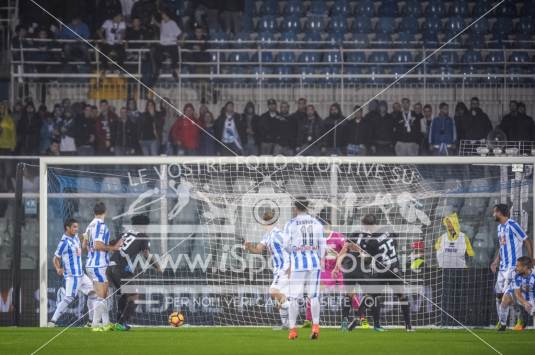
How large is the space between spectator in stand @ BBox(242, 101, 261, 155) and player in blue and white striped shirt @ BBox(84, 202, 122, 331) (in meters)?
4.54

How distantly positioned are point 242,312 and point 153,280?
144 centimetres

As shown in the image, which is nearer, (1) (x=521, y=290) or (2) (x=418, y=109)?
(1) (x=521, y=290)

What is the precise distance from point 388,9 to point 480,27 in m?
2.01

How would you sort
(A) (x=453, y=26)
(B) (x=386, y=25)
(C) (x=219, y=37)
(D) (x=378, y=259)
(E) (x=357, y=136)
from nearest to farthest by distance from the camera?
1. (D) (x=378, y=259)
2. (E) (x=357, y=136)
3. (C) (x=219, y=37)
4. (A) (x=453, y=26)
5. (B) (x=386, y=25)

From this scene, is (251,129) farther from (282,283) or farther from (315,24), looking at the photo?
(282,283)

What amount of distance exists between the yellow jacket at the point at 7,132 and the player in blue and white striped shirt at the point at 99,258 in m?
4.78

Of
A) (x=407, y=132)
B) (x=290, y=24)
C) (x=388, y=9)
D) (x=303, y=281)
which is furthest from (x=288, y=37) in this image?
(x=303, y=281)

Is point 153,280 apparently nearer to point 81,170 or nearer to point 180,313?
point 180,313

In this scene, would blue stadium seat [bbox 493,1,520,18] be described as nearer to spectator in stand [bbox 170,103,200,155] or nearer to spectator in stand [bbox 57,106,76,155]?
spectator in stand [bbox 170,103,200,155]

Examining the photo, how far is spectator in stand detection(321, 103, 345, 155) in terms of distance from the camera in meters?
17.8

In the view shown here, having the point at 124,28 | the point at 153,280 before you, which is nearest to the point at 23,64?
the point at 124,28

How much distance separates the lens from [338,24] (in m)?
20.9

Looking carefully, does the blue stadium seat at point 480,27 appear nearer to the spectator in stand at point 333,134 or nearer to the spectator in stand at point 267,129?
the spectator in stand at point 333,134

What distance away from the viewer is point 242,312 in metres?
15.2
